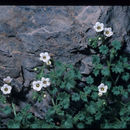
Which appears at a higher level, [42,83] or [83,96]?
Answer: [42,83]

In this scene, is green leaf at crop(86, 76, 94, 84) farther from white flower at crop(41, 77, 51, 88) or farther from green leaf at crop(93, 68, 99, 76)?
white flower at crop(41, 77, 51, 88)

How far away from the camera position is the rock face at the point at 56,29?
153 inches

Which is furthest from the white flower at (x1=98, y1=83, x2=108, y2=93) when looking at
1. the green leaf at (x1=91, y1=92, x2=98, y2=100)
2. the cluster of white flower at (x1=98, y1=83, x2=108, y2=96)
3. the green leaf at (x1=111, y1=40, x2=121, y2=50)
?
the green leaf at (x1=111, y1=40, x2=121, y2=50)

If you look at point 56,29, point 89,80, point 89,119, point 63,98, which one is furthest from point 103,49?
point 89,119

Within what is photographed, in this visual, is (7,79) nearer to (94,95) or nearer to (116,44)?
(94,95)

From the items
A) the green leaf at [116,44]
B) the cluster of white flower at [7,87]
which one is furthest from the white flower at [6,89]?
the green leaf at [116,44]

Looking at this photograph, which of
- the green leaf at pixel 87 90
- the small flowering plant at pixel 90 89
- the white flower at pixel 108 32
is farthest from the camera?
the green leaf at pixel 87 90

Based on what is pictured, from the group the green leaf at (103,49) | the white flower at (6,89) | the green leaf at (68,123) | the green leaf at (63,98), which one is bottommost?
the green leaf at (68,123)

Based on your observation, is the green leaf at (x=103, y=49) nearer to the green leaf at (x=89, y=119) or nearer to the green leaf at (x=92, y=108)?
the green leaf at (x=92, y=108)

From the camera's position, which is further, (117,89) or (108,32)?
(117,89)

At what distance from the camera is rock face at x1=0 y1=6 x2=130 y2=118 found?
3.90 meters

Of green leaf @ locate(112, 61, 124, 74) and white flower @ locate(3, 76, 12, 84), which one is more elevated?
green leaf @ locate(112, 61, 124, 74)

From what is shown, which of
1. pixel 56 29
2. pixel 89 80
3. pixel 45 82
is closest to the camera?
pixel 56 29

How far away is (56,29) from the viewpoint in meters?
3.87
